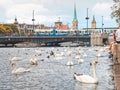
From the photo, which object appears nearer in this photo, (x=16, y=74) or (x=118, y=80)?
(x=118, y=80)

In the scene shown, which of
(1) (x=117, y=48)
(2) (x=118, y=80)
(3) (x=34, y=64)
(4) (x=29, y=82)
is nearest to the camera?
(2) (x=118, y=80)

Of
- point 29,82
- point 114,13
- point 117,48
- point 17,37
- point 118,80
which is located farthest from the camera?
point 17,37

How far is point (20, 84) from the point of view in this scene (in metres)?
41.1

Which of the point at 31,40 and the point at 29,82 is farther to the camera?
the point at 31,40

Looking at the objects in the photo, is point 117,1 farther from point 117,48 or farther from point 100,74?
point 117,48

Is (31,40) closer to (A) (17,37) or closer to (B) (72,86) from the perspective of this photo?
(A) (17,37)

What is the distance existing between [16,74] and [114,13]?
42.3 feet

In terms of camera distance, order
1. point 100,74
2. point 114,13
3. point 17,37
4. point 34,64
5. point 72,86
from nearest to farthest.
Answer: point 72,86 → point 100,74 → point 114,13 → point 34,64 → point 17,37

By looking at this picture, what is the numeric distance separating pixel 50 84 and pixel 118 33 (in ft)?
26.0

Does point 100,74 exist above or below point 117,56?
below

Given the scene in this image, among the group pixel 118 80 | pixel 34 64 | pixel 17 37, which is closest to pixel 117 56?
pixel 118 80

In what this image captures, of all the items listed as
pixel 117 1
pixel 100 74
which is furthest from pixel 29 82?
pixel 117 1

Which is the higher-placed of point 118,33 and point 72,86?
point 118,33

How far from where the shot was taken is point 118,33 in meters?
36.2
